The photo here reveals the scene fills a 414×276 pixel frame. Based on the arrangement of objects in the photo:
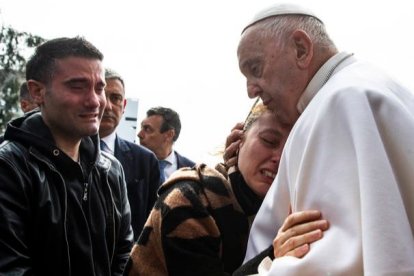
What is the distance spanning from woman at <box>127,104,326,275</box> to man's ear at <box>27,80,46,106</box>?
1277 millimetres

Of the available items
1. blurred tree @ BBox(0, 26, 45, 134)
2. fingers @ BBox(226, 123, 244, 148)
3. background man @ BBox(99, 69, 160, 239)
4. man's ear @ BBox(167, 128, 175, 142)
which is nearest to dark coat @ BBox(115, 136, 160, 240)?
background man @ BBox(99, 69, 160, 239)

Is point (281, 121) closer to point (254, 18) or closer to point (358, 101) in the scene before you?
point (254, 18)

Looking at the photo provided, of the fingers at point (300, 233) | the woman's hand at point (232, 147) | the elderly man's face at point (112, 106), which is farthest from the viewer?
the elderly man's face at point (112, 106)

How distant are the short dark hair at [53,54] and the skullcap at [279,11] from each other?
4.81 ft

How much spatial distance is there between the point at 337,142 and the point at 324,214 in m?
0.21

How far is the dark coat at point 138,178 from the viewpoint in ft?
14.2

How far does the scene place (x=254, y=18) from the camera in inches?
84.6

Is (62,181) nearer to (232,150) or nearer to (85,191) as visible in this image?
(85,191)

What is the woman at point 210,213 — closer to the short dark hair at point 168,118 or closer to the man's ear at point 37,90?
the man's ear at point 37,90

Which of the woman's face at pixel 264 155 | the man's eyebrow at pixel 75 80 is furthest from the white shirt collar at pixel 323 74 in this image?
the man's eyebrow at pixel 75 80

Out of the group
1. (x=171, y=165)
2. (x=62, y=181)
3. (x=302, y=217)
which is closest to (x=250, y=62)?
(x=302, y=217)

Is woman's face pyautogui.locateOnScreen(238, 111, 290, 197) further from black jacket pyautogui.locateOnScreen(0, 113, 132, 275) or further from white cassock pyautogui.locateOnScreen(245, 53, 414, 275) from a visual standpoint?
black jacket pyautogui.locateOnScreen(0, 113, 132, 275)

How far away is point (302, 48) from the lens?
6.53 ft

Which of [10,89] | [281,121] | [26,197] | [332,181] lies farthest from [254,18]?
[10,89]
